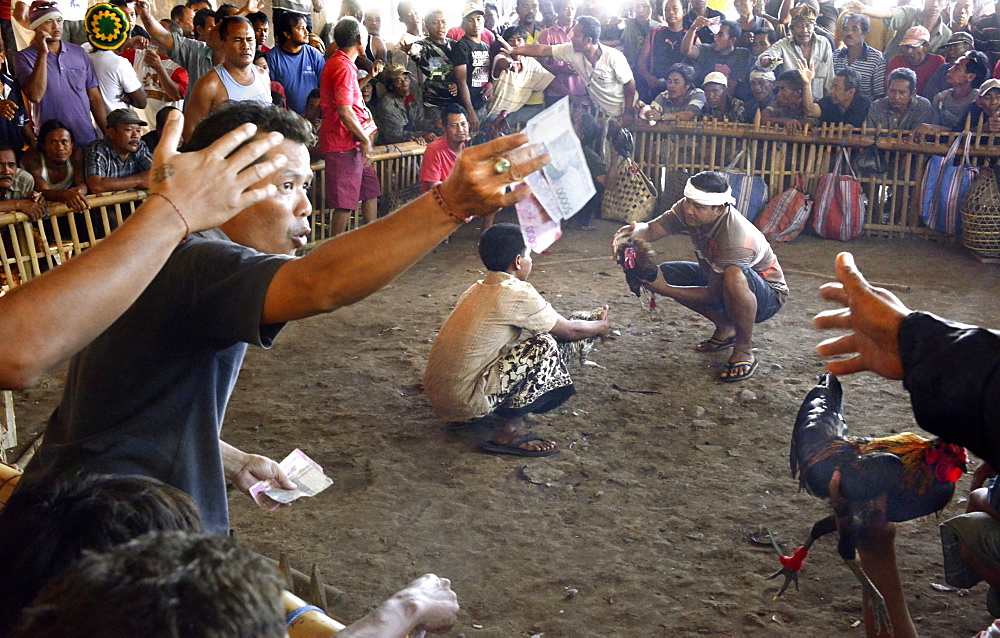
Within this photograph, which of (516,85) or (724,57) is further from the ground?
(724,57)

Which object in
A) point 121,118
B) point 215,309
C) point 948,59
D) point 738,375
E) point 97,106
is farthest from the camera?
point 948,59

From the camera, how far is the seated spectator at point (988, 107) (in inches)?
314

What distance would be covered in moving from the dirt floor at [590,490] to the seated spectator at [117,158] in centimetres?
150

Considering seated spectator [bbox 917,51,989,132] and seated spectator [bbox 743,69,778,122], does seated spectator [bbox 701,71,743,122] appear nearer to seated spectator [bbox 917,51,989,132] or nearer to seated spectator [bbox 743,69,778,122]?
seated spectator [bbox 743,69,778,122]

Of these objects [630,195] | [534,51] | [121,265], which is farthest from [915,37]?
[121,265]

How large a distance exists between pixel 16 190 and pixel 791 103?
7.21 meters

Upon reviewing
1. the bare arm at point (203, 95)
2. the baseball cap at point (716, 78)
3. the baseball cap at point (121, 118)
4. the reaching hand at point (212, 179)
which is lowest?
the baseball cap at point (716, 78)

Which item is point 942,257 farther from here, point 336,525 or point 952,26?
point 336,525

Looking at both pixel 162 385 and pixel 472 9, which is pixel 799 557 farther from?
pixel 472 9

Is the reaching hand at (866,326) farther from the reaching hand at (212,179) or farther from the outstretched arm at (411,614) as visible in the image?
the reaching hand at (212,179)

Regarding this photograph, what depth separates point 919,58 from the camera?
9.07m

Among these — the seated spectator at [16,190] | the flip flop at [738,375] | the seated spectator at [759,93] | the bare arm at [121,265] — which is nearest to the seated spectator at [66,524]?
the bare arm at [121,265]

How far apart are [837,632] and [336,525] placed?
2113mm

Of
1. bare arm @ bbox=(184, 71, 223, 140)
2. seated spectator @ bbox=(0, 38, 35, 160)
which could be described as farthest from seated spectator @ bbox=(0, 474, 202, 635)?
seated spectator @ bbox=(0, 38, 35, 160)
